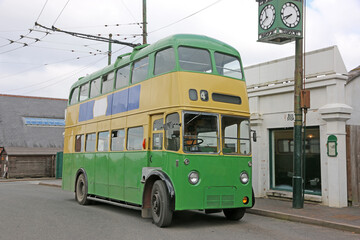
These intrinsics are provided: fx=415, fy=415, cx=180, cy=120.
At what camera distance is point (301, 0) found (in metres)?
11.9

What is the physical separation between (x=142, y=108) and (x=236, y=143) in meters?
2.52

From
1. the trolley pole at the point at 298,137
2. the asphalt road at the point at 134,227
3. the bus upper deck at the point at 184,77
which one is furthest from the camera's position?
the trolley pole at the point at 298,137

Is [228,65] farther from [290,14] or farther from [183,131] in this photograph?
[290,14]

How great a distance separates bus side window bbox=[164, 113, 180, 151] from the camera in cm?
899

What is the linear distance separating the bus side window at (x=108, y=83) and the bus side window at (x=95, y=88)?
0.41 metres

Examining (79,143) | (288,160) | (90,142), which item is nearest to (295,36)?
(288,160)

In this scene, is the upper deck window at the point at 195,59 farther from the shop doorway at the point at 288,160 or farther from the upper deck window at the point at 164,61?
the shop doorway at the point at 288,160

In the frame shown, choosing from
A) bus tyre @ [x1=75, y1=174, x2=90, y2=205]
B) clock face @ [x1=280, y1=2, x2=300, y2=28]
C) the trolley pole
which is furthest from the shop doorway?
bus tyre @ [x1=75, y1=174, x2=90, y2=205]

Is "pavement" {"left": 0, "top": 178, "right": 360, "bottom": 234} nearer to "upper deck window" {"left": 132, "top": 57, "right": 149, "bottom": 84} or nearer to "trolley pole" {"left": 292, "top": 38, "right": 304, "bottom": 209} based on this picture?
"trolley pole" {"left": 292, "top": 38, "right": 304, "bottom": 209}

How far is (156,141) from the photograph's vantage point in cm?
980

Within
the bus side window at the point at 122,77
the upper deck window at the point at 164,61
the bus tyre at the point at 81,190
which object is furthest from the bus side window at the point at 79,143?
the upper deck window at the point at 164,61

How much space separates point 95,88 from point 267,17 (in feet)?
19.5

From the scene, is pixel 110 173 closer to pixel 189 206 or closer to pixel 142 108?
pixel 142 108

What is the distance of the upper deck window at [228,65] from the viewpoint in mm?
9860
